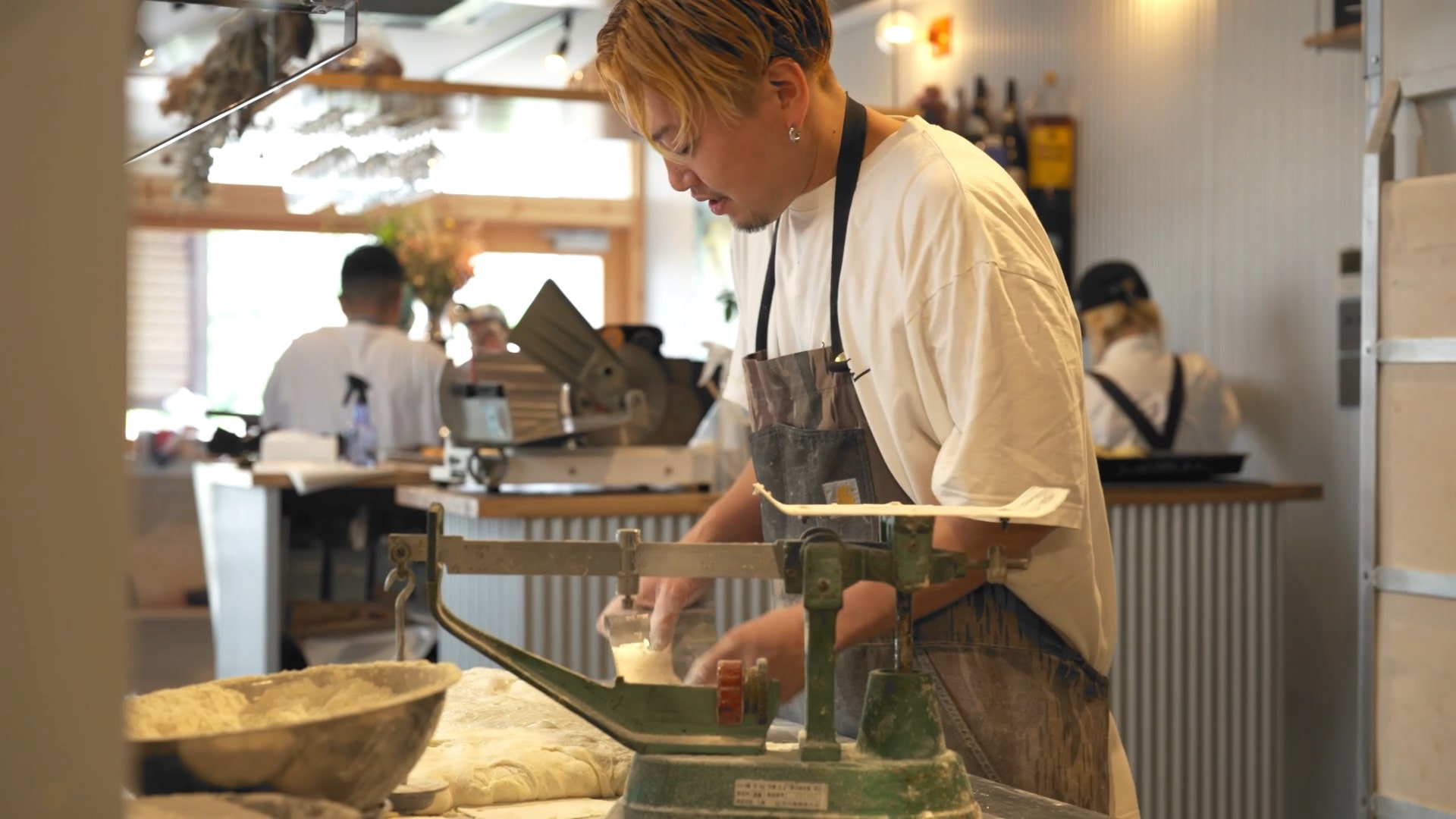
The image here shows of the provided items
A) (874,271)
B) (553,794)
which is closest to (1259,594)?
(874,271)

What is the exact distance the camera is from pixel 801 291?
5.88ft

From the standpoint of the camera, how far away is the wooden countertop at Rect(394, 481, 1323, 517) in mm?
3426

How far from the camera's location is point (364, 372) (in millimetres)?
5328

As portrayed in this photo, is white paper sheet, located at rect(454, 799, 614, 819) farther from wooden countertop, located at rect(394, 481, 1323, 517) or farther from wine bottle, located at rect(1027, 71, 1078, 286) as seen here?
wine bottle, located at rect(1027, 71, 1078, 286)

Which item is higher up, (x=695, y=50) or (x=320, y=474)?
(x=695, y=50)

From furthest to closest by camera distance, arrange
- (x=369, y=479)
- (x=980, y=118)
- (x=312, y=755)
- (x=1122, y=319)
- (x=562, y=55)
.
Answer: (x=562, y=55) < (x=980, y=118) < (x=1122, y=319) < (x=369, y=479) < (x=312, y=755)

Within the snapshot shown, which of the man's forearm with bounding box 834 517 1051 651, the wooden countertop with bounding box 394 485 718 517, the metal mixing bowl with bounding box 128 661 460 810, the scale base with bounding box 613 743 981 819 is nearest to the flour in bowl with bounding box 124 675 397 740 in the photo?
the metal mixing bowl with bounding box 128 661 460 810

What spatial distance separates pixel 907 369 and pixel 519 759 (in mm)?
558

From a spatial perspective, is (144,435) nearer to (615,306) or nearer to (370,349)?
(370,349)

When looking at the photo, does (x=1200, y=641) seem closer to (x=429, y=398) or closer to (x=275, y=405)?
(x=429, y=398)

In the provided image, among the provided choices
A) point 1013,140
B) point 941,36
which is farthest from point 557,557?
point 941,36

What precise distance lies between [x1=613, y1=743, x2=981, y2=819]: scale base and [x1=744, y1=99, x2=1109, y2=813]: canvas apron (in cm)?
44

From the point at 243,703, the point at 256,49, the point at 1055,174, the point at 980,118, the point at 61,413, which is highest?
the point at 980,118

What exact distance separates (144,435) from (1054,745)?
603 centimetres
